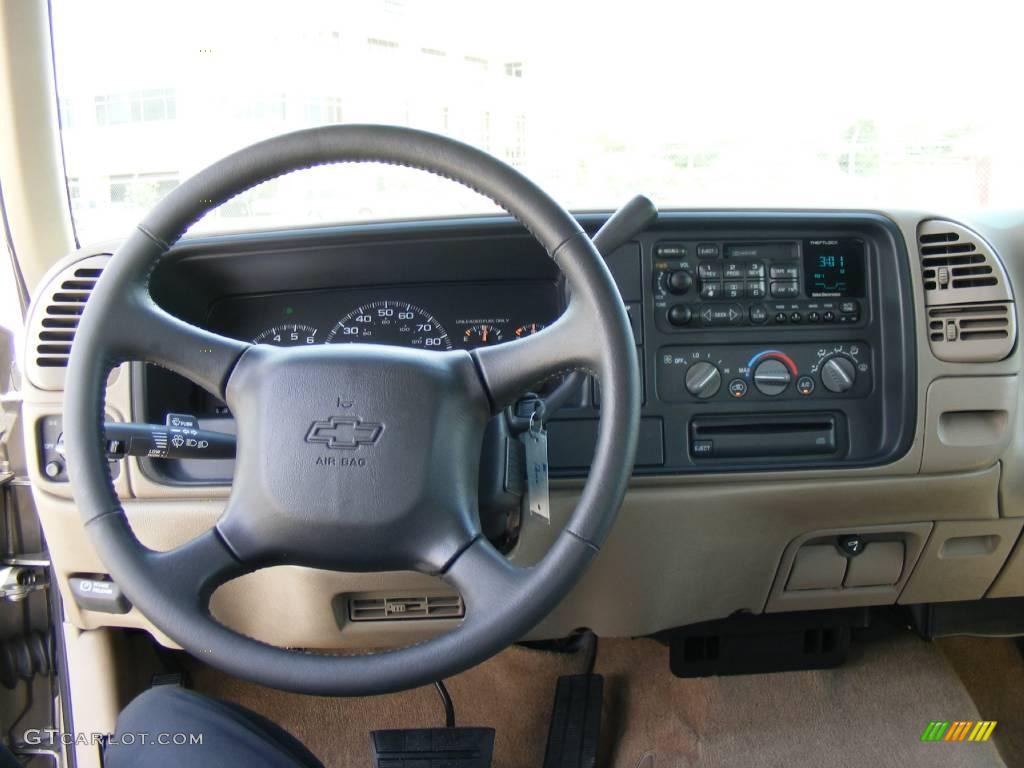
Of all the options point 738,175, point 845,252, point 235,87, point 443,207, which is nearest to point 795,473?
point 845,252

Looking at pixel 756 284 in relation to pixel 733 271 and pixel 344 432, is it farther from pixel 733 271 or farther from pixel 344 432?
pixel 344 432

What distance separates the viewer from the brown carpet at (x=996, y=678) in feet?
6.49

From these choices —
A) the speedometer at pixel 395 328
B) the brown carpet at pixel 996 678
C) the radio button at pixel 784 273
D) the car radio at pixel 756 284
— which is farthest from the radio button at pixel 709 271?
the brown carpet at pixel 996 678

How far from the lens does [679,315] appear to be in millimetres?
1572

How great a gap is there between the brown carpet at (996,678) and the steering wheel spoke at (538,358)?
5.21ft

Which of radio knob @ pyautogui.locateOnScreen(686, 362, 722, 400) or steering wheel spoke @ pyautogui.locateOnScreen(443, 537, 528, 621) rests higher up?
radio knob @ pyautogui.locateOnScreen(686, 362, 722, 400)

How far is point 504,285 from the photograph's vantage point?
1.68m

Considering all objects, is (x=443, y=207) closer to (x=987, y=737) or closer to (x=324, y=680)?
(x=324, y=680)

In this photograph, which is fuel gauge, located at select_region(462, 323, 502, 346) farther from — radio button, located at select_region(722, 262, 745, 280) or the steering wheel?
the steering wheel

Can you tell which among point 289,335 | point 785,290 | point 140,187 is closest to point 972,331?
point 785,290

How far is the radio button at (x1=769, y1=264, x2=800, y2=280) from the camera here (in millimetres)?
1596

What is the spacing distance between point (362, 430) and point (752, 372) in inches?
33.6

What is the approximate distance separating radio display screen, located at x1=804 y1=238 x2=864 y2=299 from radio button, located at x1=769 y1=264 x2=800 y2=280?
2cm

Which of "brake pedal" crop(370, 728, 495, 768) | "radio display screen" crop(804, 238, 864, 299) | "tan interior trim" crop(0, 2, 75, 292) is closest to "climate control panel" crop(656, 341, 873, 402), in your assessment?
"radio display screen" crop(804, 238, 864, 299)
